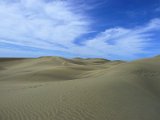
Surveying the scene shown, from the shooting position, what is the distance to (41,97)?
19.5ft

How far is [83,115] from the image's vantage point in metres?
4.51

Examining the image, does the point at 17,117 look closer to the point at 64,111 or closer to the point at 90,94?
the point at 64,111

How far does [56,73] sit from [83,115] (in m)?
9.14

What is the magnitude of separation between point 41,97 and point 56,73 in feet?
24.8

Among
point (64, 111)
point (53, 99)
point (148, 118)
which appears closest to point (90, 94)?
point (53, 99)

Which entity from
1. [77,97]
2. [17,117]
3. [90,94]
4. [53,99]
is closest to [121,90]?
[90,94]

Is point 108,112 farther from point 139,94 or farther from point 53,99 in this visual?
point 139,94

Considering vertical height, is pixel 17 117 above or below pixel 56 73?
below

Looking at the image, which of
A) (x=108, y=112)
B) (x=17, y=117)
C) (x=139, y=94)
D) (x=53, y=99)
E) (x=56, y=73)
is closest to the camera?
(x=17, y=117)

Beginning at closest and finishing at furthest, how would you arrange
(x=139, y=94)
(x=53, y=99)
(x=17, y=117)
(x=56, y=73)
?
(x=17, y=117) < (x=53, y=99) < (x=139, y=94) < (x=56, y=73)

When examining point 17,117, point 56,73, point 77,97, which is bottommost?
point 17,117

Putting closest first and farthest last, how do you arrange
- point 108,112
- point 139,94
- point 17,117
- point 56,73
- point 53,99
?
point 17,117, point 108,112, point 53,99, point 139,94, point 56,73

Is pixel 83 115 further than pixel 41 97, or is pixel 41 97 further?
pixel 41 97

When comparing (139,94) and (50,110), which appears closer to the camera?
(50,110)
